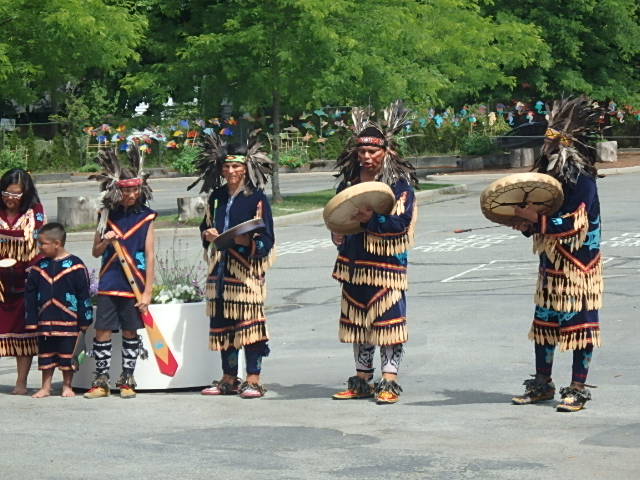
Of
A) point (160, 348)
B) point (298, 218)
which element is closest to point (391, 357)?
point (160, 348)

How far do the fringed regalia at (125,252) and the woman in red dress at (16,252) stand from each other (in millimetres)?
706

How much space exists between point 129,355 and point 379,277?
1966 millimetres

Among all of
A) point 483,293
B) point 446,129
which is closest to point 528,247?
point 483,293

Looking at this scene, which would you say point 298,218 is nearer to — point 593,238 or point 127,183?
point 127,183

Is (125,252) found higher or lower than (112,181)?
lower

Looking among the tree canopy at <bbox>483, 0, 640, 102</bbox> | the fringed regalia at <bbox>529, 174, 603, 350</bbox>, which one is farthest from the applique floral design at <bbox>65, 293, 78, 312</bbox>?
the tree canopy at <bbox>483, 0, 640, 102</bbox>

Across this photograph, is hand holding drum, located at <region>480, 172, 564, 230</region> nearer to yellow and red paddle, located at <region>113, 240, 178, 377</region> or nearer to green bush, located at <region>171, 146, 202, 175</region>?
yellow and red paddle, located at <region>113, 240, 178, 377</region>

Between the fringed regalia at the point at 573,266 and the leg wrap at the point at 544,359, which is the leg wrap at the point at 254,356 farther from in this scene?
the fringed regalia at the point at 573,266

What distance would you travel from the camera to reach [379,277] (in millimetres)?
9805

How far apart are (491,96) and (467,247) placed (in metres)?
26.9

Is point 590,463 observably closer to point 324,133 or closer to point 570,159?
point 570,159

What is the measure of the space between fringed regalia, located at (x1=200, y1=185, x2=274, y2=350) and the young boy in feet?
3.28

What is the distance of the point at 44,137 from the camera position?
48.1 metres

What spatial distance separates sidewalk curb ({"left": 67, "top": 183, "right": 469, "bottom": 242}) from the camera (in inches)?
966
